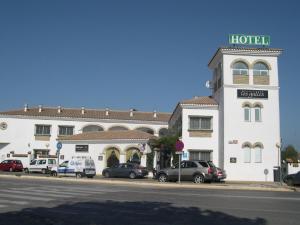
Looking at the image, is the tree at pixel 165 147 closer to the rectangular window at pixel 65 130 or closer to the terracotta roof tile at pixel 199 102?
the terracotta roof tile at pixel 199 102

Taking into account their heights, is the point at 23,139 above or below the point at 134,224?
above

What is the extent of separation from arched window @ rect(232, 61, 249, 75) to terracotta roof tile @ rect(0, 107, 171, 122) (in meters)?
26.2

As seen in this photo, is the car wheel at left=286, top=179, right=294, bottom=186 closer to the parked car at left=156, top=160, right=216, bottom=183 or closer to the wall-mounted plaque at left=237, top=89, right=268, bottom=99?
the parked car at left=156, top=160, right=216, bottom=183

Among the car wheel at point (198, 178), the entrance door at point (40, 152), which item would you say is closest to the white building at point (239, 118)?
the car wheel at point (198, 178)

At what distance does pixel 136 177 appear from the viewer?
125 ft

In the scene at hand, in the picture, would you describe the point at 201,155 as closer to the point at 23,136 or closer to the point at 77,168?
the point at 77,168

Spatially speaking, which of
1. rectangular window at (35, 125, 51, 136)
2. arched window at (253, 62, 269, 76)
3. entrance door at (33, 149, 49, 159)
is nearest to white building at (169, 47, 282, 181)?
arched window at (253, 62, 269, 76)

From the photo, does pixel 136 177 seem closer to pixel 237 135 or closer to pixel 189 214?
pixel 237 135

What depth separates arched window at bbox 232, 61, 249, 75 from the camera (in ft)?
131

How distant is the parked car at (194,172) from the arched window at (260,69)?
42.0ft

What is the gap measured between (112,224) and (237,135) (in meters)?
29.1

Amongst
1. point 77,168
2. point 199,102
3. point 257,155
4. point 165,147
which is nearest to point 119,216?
point 77,168

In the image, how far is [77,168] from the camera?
38.7 meters

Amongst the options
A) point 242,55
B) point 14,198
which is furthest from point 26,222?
point 242,55
